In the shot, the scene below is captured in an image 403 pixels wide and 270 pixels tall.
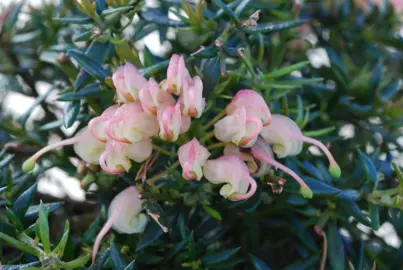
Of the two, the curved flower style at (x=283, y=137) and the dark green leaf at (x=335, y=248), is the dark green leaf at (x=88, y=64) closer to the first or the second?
the curved flower style at (x=283, y=137)

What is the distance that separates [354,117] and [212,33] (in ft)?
0.81

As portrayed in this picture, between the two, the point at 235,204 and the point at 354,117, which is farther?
the point at 354,117

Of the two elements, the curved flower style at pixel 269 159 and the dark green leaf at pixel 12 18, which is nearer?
the curved flower style at pixel 269 159

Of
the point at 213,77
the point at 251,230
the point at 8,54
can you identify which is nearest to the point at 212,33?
the point at 213,77

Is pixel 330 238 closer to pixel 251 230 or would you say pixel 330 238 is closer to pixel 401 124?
pixel 251 230

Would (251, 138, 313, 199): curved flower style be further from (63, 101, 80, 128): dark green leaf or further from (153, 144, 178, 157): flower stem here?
(63, 101, 80, 128): dark green leaf

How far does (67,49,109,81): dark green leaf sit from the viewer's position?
0.51 metres

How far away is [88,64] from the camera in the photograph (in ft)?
1.68

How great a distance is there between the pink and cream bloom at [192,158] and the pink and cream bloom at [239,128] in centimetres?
2


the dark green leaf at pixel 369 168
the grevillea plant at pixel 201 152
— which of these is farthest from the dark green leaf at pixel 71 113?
the dark green leaf at pixel 369 168

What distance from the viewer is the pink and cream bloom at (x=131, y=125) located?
456 mm

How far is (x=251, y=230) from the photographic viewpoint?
Answer: 0.60m

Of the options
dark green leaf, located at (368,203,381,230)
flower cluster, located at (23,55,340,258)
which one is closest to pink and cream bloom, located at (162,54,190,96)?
flower cluster, located at (23,55,340,258)

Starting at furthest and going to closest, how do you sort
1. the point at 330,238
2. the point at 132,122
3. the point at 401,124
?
1. the point at 401,124
2. the point at 330,238
3. the point at 132,122
